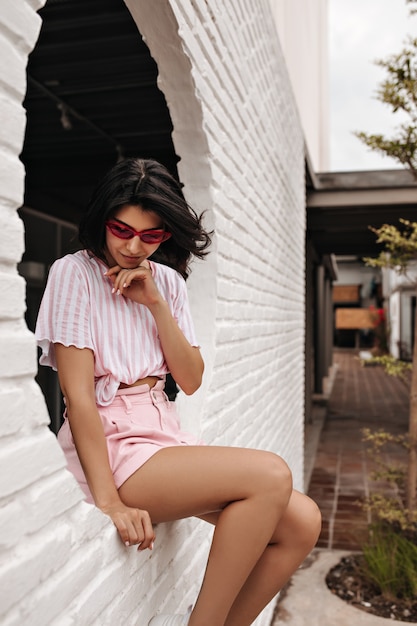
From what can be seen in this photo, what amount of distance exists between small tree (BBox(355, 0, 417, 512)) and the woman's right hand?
11.3 feet

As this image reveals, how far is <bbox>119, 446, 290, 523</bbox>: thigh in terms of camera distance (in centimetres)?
148

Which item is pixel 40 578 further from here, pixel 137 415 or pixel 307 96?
pixel 307 96

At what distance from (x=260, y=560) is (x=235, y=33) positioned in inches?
85.0

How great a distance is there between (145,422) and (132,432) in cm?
6

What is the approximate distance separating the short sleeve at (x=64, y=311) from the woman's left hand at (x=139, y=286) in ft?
0.28

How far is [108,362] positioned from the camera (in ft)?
5.09

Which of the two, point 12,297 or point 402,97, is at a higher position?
point 402,97

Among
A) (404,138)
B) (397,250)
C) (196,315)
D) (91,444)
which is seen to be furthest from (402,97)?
(91,444)

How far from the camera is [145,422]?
1.62 meters

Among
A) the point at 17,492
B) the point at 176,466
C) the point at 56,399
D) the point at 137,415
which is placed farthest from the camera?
the point at 56,399

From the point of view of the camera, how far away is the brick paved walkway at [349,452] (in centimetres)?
536

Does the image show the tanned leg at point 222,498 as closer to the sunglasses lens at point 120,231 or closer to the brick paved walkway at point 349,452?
the sunglasses lens at point 120,231

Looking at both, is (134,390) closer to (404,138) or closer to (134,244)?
(134,244)

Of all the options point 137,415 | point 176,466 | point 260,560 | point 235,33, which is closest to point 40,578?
point 176,466
